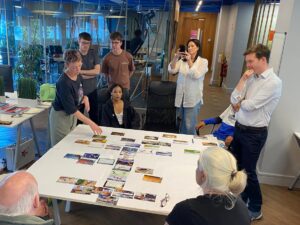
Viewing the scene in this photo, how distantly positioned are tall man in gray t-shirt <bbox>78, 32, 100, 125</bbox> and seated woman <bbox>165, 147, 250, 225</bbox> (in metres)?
2.63

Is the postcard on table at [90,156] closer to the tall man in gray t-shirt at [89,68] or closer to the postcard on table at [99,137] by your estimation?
the postcard on table at [99,137]

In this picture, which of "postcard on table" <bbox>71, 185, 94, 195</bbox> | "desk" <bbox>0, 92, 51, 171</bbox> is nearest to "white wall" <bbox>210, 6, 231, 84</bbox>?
"desk" <bbox>0, 92, 51, 171</bbox>

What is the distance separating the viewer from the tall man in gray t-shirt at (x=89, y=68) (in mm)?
3395

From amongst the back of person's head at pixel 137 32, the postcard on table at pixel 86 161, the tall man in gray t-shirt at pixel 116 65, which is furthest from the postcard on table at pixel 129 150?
the back of person's head at pixel 137 32

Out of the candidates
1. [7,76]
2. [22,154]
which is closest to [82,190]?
[22,154]

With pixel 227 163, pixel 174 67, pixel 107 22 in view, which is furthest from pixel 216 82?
pixel 227 163

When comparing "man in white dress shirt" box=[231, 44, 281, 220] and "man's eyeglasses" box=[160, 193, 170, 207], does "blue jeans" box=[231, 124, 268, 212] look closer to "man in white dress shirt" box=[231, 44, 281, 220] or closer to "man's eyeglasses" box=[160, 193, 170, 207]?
"man in white dress shirt" box=[231, 44, 281, 220]

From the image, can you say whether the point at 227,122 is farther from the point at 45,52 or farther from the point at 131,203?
the point at 45,52

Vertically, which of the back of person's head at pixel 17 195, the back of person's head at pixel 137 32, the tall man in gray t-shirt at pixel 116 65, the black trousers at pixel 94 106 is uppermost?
the back of person's head at pixel 137 32

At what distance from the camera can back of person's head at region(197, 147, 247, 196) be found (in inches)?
46.0

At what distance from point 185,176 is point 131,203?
0.48m

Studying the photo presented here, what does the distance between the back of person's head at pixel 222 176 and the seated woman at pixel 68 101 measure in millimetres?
1447

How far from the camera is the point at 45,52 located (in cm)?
632

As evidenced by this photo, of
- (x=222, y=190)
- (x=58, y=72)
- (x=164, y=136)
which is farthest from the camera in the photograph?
(x=58, y=72)
